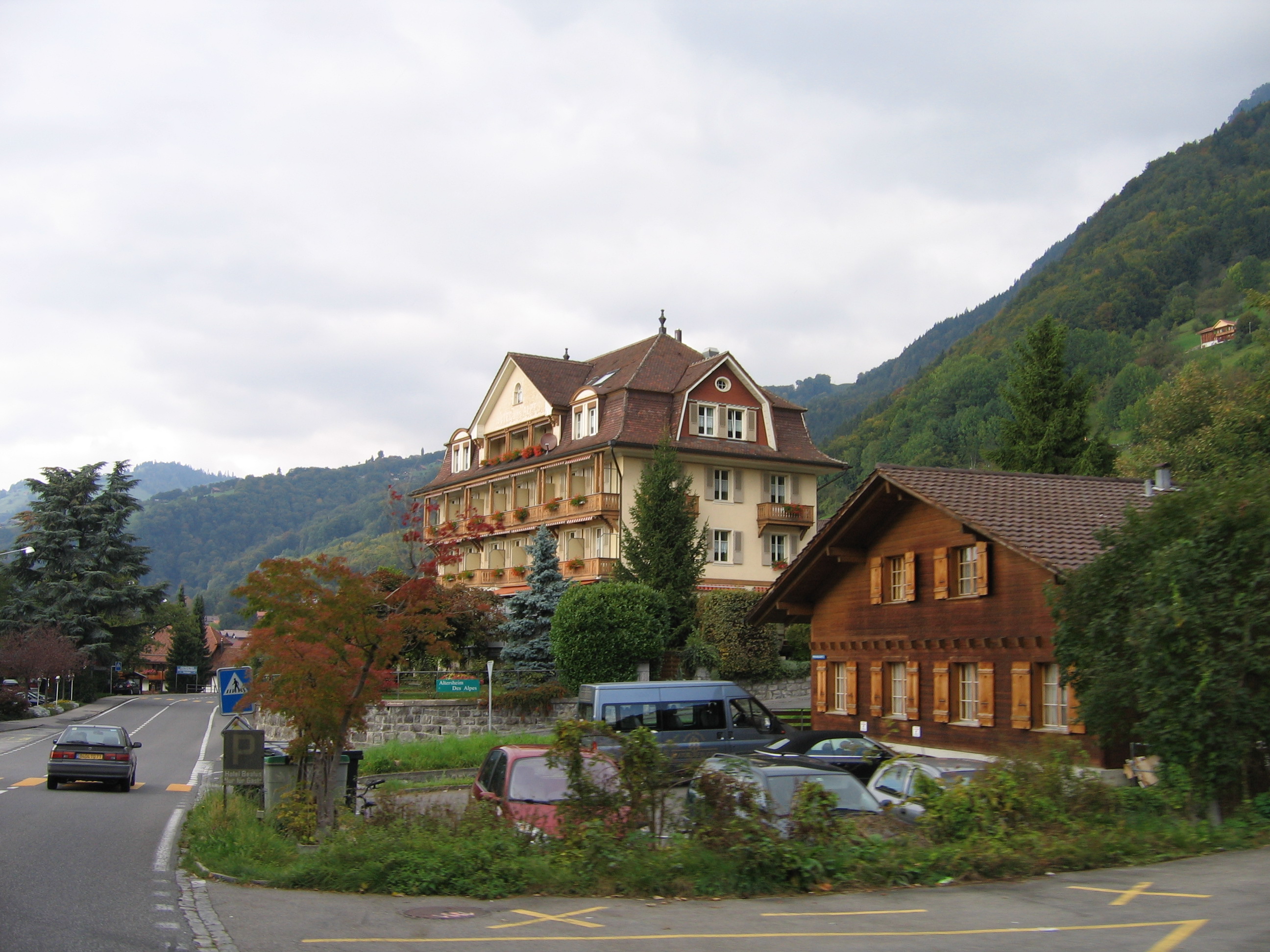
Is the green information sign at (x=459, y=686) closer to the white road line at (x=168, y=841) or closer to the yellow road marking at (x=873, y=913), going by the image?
the white road line at (x=168, y=841)

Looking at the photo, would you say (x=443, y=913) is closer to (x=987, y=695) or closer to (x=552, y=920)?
(x=552, y=920)

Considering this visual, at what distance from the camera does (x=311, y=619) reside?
55.7 feet

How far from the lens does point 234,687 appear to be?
63.0ft

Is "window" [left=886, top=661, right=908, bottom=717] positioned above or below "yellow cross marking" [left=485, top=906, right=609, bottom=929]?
above

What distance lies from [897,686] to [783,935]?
58.8 ft

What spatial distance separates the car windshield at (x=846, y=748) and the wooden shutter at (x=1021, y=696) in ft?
8.73

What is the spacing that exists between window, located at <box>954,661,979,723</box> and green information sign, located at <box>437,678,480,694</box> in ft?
59.1

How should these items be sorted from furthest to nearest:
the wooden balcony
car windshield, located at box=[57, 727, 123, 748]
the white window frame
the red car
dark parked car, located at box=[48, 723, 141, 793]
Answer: the wooden balcony
the white window frame
car windshield, located at box=[57, 727, 123, 748]
dark parked car, located at box=[48, 723, 141, 793]
the red car

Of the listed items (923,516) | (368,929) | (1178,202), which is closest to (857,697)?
(923,516)

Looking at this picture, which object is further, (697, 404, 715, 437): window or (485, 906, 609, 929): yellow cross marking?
(697, 404, 715, 437): window

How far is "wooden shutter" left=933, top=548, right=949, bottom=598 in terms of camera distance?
24.0 meters

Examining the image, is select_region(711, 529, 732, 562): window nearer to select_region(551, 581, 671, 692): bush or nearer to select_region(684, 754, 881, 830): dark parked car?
select_region(551, 581, 671, 692): bush

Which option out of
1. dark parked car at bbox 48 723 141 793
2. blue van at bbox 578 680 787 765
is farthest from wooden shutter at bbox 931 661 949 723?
dark parked car at bbox 48 723 141 793

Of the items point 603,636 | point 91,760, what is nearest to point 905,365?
point 603,636
